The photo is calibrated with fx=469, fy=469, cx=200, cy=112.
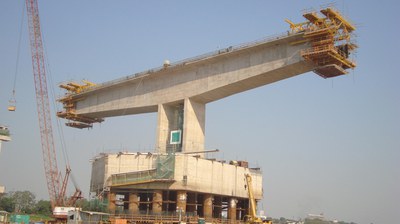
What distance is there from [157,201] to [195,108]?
1280 cm

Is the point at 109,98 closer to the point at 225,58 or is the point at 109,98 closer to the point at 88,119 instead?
the point at 88,119

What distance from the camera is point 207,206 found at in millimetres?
59969

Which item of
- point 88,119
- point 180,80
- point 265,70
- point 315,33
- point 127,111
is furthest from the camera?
point 88,119

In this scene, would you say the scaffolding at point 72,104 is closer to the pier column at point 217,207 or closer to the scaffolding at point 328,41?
the pier column at point 217,207

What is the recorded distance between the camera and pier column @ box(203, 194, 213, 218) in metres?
59.8

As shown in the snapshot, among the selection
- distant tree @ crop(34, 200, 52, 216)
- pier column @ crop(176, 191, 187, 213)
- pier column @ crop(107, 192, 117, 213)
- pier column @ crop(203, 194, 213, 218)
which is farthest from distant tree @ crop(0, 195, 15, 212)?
pier column @ crop(176, 191, 187, 213)

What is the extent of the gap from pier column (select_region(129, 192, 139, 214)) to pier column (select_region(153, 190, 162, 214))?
8.59 ft

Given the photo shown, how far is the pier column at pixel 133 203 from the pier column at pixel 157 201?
8.59 feet

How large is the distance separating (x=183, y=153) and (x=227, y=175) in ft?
25.0

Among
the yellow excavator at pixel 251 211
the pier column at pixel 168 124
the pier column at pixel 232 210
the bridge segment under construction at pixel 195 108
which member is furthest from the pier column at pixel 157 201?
the yellow excavator at pixel 251 211

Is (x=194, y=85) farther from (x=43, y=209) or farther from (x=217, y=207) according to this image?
(x=43, y=209)

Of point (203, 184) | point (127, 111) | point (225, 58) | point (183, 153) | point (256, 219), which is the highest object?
point (225, 58)

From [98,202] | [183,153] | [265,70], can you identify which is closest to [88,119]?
[98,202]

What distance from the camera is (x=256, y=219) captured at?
58781mm
